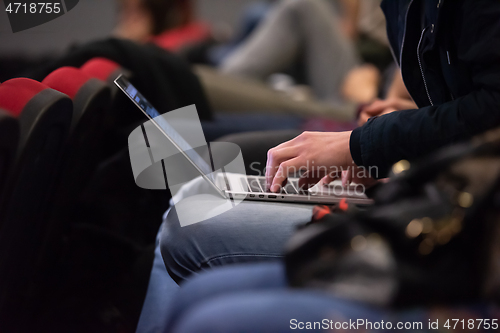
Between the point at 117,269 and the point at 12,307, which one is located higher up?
the point at 12,307

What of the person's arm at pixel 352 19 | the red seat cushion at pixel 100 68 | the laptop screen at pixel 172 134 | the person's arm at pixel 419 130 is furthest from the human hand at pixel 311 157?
the person's arm at pixel 352 19

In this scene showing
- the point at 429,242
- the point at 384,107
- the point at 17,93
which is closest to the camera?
the point at 429,242

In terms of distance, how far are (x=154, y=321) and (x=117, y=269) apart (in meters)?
0.34

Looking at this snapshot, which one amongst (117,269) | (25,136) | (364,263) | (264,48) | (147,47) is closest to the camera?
(364,263)

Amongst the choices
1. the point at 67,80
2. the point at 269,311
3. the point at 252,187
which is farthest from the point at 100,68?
the point at 269,311

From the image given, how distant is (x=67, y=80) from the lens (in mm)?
A: 650

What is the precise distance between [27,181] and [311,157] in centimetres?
37

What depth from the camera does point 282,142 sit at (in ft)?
1.89

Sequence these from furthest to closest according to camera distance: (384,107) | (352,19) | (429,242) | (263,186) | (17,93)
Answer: (352,19) → (384,107) → (263,186) → (17,93) → (429,242)

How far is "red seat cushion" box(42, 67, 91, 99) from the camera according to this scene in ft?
2.02

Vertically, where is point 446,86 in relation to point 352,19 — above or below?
above

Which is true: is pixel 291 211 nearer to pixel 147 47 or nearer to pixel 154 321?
pixel 154 321

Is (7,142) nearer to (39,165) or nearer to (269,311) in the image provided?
(39,165)

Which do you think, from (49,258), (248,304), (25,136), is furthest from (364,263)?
(49,258)
